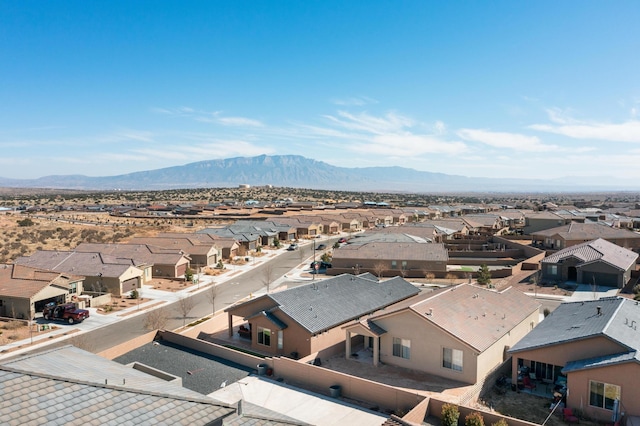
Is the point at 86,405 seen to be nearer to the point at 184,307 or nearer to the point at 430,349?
the point at 430,349

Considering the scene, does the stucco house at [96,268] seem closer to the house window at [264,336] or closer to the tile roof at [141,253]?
the tile roof at [141,253]

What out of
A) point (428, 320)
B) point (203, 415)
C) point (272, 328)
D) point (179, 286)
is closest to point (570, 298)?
point (428, 320)

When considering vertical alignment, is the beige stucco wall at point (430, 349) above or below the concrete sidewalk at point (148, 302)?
above

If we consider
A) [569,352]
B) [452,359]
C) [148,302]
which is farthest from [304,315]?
[148,302]

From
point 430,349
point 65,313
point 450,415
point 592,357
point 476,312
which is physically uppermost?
point 476,312

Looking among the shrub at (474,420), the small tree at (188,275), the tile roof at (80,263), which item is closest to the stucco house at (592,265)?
the shrub at (474,420)
